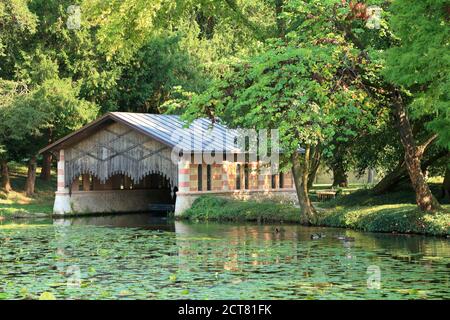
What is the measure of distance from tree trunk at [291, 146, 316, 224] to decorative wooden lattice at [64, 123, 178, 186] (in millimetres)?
6876

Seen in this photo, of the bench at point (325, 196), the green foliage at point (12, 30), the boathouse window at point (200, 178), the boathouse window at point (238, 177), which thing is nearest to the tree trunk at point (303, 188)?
the boathouse window at point (200, 178)

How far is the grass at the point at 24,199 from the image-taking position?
140 ft

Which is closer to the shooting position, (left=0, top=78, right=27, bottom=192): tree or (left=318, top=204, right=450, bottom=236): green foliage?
(left=318, top=204, right=450, bottom=236): green foliage

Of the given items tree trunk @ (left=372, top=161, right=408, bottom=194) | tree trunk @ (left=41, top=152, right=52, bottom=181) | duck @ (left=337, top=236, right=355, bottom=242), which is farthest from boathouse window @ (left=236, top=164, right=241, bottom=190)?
duck @ (left=337, top=236, right=355, bottom=242)

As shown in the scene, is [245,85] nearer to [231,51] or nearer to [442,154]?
[442,154]

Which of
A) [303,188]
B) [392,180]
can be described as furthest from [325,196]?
[303,188]

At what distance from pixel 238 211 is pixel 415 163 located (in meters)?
10.2

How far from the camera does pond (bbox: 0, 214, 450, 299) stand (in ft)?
55.3

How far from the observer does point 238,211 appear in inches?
1512

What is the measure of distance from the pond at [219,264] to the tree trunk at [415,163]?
1728mm

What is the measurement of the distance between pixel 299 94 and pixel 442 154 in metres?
11.5

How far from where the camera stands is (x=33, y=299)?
15875mm

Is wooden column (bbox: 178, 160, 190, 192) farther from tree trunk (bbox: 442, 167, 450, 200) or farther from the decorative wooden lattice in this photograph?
tree trunk (bbox: 442, 167, 450, 200)

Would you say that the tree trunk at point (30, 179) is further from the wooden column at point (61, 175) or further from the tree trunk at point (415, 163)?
the tree trunk at point (415, 163)
